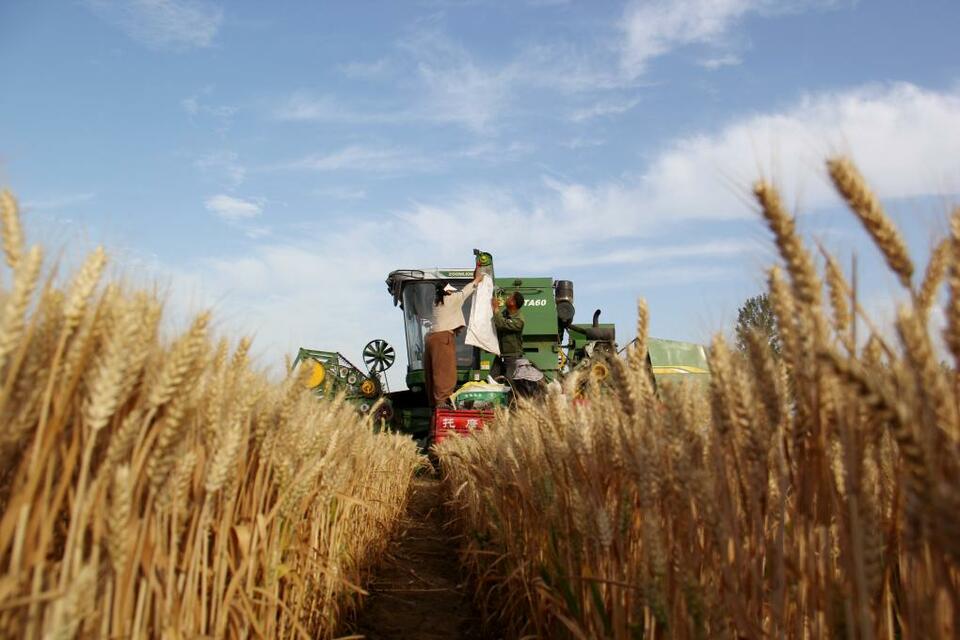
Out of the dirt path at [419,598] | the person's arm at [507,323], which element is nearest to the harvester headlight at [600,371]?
the dirt path at [419,598]

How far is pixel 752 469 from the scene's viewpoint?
5.23 ft

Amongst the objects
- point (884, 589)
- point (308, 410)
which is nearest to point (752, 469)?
point (884, 589)

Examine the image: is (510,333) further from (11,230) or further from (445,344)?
(11,230)

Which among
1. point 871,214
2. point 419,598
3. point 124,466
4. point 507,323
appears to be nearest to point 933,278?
point 871,214

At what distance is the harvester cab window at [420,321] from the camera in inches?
Answer: 521

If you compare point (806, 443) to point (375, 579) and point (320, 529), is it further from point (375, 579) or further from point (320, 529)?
point (375, 579)

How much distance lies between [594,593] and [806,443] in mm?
829

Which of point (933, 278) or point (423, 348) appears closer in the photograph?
point (933, 278)

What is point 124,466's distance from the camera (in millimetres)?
1512

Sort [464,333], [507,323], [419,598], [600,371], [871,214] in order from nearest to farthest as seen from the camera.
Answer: [871,214] → [419,598] → [600,371] → [507,323] → [464,333]

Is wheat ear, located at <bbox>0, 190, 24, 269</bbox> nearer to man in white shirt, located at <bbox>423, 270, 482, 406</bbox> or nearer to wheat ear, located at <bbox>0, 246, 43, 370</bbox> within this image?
wheat ear, located at <bbox>0, 246, 43, 370</bbox>

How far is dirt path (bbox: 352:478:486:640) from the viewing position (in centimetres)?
413

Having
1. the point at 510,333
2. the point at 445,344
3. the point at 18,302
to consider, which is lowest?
the point at 18,302

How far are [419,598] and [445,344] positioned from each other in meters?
6.89
